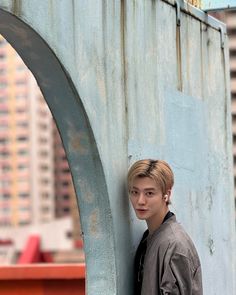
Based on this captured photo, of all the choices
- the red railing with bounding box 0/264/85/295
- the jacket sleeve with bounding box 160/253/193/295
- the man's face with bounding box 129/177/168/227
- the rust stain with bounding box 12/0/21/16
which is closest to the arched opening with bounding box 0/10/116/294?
the man's face with bounding box 129/177/168/227

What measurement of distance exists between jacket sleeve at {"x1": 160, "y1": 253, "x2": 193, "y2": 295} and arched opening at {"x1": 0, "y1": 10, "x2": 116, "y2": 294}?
1.11 feet

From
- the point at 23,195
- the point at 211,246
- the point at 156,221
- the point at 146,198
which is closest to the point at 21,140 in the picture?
the point at 23,195

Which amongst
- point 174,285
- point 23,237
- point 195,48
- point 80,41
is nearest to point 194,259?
point 174,285

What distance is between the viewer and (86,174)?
4.98 m

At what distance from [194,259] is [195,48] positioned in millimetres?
1721

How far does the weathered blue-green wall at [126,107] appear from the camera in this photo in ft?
15.7

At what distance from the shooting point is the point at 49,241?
11794cm

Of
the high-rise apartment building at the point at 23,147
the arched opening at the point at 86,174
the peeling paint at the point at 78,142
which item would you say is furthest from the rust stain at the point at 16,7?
the high-rise apartment building at the point at 23,147

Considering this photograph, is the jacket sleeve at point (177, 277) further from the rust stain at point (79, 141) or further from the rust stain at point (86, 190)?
the rust stain at point (79, 141)

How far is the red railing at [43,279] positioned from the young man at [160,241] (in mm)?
2927

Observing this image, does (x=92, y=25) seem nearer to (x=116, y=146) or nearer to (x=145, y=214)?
(x=116, y=146)

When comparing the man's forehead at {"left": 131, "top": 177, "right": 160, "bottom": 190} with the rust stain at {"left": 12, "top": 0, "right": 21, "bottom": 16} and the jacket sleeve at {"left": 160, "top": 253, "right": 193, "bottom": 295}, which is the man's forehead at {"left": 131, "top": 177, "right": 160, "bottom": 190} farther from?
the rust stain at {"left": 12, "top": 0, "right": 21, "bottom": 16}

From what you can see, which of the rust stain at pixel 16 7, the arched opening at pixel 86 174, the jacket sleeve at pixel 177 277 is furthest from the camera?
the arched opening at pixel 86 174

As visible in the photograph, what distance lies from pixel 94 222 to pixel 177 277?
522 millimetres
